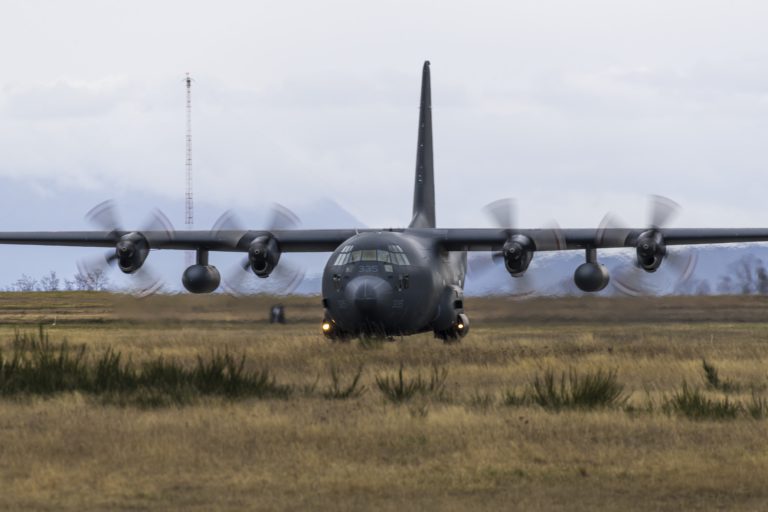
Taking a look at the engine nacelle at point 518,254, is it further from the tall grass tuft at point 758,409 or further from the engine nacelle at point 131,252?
the tall grass tuft at point 758,409

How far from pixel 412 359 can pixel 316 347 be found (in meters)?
4.46

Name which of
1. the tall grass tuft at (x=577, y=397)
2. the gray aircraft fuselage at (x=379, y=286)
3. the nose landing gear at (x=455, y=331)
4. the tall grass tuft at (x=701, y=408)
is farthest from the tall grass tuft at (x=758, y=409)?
the nose landing gear at (x=455, y=331)

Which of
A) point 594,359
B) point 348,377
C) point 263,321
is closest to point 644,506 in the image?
point 348,377

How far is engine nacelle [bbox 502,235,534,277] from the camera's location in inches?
1398

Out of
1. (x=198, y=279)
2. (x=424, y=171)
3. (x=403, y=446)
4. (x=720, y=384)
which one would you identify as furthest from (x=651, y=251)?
(x=403, y=446)

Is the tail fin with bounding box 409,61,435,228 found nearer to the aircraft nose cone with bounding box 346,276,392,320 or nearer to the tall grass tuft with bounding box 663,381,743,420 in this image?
the aircraft nose cone with bounding box 346,276,392,320

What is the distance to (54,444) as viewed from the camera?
49.8ft

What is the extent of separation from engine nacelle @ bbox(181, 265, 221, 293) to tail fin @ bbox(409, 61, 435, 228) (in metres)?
6.72

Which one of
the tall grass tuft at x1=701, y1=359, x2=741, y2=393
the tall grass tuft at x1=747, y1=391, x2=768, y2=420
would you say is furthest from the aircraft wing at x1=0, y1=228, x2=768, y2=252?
the tall grass tuft at x1=747, y1=391, x2=768, y2=420

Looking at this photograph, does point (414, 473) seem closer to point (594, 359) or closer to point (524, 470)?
point (524, 470)

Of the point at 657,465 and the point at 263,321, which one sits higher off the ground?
the point at 657,465

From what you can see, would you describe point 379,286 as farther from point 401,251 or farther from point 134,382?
point 134,382

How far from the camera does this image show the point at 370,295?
31.4 m

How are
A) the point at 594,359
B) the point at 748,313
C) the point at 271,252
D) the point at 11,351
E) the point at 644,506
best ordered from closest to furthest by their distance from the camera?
the point at 644,506
the point at 594,359
the point at 11,351
the point at 271,252
the point at 748,313
